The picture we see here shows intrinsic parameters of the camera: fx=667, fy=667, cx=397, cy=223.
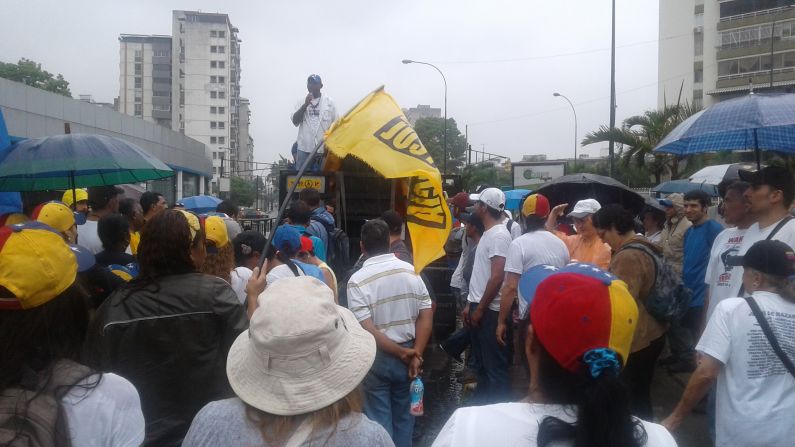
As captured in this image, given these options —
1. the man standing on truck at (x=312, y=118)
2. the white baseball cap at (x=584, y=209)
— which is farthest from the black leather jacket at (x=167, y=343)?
the man standing on truck at (x=312, y=118)

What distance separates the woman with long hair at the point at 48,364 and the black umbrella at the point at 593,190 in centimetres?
868

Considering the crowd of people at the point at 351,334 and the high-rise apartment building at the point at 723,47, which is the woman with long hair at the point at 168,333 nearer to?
the crowd of people at the point at 351,334

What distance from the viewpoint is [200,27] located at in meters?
95.6

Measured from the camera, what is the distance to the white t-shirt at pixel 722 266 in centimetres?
449

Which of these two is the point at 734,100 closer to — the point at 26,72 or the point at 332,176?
the point at 332,176

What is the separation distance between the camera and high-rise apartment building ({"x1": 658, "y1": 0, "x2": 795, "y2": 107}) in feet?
157

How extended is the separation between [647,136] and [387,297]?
822 inches

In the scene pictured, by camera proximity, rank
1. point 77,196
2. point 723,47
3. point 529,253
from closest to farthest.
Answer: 1. point 529,253
2. point 77,196
3. point 723,47

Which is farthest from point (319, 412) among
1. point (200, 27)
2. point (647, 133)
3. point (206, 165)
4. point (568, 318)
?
point (200, 27)

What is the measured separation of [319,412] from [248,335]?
0.34m

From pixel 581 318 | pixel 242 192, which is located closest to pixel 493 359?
pixel 581 318

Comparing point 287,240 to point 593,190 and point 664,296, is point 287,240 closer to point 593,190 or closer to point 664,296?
point 664,296

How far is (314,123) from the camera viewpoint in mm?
8422

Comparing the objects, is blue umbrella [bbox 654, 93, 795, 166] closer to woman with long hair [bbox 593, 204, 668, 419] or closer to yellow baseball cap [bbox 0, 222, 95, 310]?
woman with long hair [bbox 593, 204, 668, 419]
